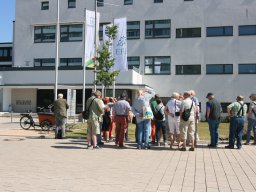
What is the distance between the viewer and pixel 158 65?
124 feet

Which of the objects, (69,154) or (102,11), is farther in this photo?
(102,11)

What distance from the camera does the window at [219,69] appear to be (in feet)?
119

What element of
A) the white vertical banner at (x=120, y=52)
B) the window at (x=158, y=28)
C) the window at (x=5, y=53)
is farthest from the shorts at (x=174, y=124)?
the window at (x=5, y=53)

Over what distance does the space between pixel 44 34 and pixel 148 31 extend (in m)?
11.1

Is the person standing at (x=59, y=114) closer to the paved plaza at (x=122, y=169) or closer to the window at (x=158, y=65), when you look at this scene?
the paved plaza at (x=122, y=169)

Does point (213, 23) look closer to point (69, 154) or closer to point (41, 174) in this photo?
point (69, 154)

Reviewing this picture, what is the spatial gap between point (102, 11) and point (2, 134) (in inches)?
974

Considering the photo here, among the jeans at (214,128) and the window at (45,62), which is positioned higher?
the window at (45,62)

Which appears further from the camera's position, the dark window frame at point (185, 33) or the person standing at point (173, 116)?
the dark window frame at point (185, 33)

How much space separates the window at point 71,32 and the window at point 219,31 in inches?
494

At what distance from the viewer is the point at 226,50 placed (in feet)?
119

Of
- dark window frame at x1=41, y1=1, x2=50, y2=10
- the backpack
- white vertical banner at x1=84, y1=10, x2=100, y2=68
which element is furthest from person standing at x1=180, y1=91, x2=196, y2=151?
dark window frame at x1=41, y1=1, x2=50, y2=10

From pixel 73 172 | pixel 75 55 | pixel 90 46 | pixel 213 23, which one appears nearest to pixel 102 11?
pixel 75 55

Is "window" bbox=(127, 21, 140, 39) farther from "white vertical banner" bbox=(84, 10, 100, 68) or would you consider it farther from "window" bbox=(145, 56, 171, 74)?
"white vertical banner" bbox=(84, 10, 100, 68)
